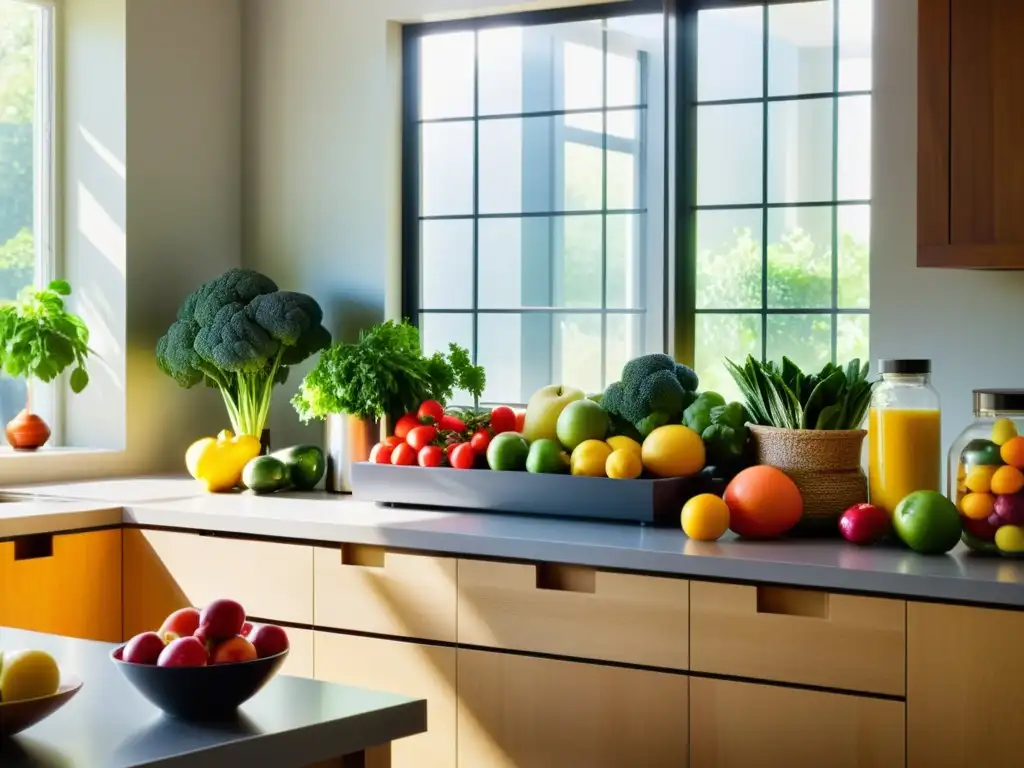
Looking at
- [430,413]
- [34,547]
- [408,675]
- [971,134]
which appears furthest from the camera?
[430,413]

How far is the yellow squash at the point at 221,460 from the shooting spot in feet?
12.3

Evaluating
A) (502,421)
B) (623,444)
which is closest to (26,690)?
(623,444)

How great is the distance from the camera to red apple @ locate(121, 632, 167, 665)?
66.9 inches

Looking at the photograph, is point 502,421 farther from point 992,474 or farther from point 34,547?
point 992,474

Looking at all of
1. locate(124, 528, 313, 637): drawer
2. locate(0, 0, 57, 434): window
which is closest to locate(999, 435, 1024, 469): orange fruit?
locate(124, 528, 313, 637): drawer

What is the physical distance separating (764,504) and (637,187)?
1.32 metres

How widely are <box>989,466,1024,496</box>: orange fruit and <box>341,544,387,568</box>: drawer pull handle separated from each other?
1288 mm

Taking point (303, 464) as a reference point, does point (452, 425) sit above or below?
above

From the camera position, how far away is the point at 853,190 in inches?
138

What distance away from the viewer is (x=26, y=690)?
156cm

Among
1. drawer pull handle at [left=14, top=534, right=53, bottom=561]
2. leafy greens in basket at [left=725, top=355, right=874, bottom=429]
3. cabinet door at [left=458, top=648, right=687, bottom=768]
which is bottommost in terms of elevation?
cabinet door at [left=458, top=648, right=687, bottom=768]

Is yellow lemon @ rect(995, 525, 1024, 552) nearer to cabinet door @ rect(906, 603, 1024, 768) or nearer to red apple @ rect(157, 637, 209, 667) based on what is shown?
cabinet door @ rect(906, 603, 1024, 768)

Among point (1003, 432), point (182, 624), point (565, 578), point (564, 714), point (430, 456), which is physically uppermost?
point (1003, 432)

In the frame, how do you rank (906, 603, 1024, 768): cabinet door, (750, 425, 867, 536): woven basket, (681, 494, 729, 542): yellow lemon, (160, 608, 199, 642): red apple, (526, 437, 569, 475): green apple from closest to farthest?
(160, 608, 199, 642): red apple < (906, 603, 1024, 768): cabinet door < (681, 494, 729, 542): yellow lemon < (750, 425, 867, 536): woven basket < (526, 437, 569, 475): green apple
